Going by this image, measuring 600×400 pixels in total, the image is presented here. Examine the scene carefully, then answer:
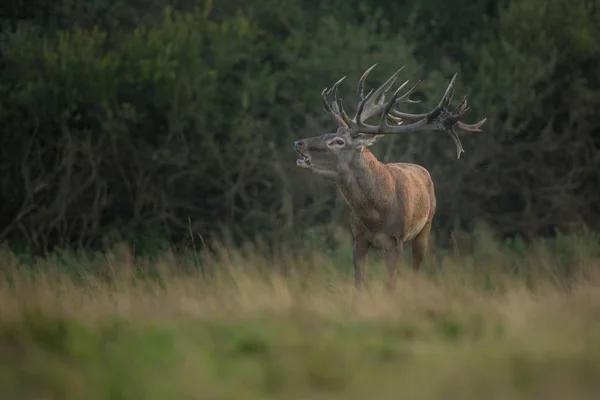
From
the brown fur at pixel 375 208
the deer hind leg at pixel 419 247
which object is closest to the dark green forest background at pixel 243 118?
the deer hind leg at pixel 419 247

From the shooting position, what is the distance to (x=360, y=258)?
12008mm

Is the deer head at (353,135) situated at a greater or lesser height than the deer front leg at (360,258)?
greater

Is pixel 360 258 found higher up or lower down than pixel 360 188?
lower down

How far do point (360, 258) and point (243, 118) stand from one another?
7.33 metres

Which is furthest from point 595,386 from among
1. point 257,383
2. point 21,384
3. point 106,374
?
point 21,384

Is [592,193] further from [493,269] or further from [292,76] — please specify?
[493,269]

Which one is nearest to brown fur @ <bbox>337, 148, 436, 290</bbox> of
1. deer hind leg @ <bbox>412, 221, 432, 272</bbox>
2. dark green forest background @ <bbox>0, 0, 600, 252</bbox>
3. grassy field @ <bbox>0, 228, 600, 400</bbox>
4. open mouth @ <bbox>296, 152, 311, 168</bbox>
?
open mouth @ <bbox>296, 152, 311, 168</bbox>

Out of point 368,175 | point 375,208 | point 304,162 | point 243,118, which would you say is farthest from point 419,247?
point 243,118

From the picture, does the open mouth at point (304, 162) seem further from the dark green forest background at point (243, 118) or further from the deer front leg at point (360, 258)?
the dark green forest background at point (243, 118)

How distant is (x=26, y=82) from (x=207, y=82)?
263 centimetres

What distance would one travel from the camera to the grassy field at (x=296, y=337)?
259 inches

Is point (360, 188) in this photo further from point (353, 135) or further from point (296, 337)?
point (296, 337)

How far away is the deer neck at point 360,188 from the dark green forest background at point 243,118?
4.80 m

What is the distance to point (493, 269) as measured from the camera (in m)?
11.6
